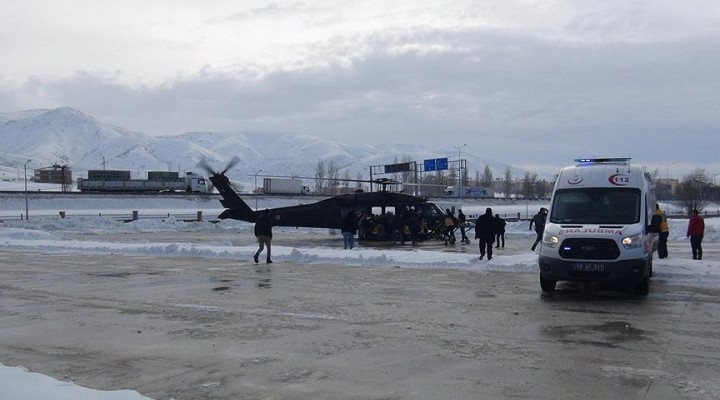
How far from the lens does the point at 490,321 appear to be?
10906 millimetres

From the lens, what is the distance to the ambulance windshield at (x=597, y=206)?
14.0 m

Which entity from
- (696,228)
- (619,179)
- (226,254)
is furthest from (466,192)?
(619,179)

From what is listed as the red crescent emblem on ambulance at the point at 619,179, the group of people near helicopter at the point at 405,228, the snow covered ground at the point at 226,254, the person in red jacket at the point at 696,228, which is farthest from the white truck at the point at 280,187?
the red crescent emblem on ambulance at the point at 619,179

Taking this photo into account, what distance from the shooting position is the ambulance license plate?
43.1 feet

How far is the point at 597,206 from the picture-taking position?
1439cm

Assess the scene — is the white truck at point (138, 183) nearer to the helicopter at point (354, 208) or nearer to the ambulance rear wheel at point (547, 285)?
the helicopter at point (354, 208)

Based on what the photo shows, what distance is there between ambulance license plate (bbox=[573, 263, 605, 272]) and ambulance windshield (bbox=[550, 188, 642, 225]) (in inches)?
45.6

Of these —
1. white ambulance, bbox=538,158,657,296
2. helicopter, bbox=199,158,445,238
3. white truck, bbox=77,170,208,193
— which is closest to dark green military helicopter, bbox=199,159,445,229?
helicopter, bbox=199,158,445,238

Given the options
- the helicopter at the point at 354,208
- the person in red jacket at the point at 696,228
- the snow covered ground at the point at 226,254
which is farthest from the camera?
the helicopter at the point at 354,208

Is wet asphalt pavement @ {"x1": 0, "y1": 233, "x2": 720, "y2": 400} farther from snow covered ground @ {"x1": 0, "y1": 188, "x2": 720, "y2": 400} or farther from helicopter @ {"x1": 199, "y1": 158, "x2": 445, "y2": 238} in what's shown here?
helicopter @ {"x1": 199, "y1": 158, "x2": 445, "y2": 238}

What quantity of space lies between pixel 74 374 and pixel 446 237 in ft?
79.3

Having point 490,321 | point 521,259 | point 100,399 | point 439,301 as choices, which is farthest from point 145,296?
point 521,259

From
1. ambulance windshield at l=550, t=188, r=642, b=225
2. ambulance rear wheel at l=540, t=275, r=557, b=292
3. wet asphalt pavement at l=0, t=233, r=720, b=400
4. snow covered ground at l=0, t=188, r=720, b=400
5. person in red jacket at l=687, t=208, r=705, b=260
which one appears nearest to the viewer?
snow covered ground at l=0, t=188, r=720, b=400

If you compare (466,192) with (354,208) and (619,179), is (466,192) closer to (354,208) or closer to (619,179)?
(354,208)
